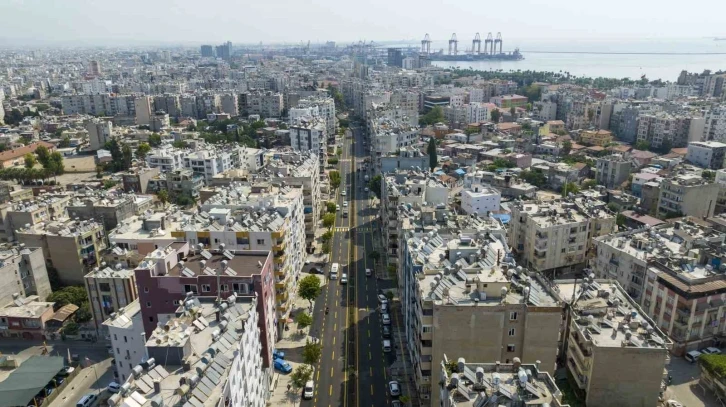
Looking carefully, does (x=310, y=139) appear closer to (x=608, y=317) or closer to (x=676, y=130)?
(x=608, y=317)

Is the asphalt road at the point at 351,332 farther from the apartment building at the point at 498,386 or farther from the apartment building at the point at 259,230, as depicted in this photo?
the apartment building at the point at 498,386

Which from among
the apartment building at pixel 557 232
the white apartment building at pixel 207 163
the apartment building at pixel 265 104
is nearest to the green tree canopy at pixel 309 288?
the apartment building at pixel 557 232

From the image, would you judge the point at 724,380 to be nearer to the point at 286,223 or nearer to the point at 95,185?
the point at 286,223

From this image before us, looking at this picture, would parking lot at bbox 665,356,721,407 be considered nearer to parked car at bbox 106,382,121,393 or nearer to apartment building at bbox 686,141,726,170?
parked car at bbox 106,382,121,393

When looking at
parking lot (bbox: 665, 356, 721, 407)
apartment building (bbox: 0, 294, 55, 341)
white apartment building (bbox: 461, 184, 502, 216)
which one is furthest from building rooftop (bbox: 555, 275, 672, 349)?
apartment building (bbox: 0, 294, 55, 341)

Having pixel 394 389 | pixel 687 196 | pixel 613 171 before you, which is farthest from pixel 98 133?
pixel 687 196

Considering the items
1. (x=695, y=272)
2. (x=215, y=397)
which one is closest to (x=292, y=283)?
(x=215, y=397)
